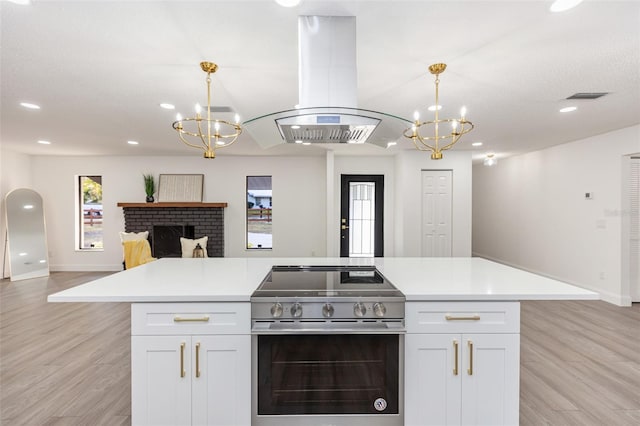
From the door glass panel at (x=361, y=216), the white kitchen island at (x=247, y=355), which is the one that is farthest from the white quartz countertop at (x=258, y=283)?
the door glass panel at (x=361, y=216)

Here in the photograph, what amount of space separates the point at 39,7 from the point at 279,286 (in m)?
2.03

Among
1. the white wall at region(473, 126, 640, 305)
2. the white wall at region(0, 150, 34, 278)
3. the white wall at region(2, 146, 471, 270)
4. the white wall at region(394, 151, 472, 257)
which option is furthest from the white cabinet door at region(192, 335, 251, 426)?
the white wall at region(0, 150, 34, 278)

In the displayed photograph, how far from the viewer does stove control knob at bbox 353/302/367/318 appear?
1.60 meters

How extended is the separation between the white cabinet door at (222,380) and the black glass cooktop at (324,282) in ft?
1.03

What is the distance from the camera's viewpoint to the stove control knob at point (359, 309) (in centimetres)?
160

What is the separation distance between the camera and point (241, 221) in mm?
6645

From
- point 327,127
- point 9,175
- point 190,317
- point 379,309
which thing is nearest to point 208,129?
point 327,127

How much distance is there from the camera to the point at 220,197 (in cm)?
664

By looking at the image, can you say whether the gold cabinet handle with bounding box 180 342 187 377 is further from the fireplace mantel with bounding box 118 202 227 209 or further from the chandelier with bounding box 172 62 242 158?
the fireplace mantel with bounding box 118 202 227 209

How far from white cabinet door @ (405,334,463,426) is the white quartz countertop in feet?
0.78

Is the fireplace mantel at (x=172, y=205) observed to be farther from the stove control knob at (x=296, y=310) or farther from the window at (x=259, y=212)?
the stove control knob at (x=296, y=310)

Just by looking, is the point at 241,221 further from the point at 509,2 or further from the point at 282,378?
the point at 509,2

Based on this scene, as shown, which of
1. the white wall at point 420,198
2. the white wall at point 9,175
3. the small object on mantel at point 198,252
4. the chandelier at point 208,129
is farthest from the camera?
the white wall at point 9,175

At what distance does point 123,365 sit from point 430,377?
2.45 m
